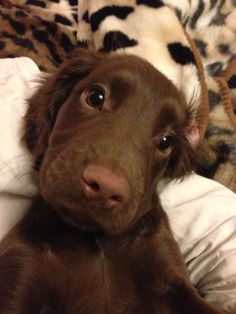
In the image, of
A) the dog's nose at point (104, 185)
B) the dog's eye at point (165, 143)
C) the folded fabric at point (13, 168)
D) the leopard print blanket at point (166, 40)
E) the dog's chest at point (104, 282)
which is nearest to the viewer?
the dog's nose at point (104, 185)

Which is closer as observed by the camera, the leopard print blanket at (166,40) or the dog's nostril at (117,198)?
the dog's nostril at (117,198)

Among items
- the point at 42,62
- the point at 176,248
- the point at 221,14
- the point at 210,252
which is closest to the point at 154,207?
the point at 176,248

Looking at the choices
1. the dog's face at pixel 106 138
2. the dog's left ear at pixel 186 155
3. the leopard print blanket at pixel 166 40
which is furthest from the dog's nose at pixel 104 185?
the leopard print blanket at pixel 166 40

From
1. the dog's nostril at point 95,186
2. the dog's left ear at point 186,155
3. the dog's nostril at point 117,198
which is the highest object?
the dog's nostril at point 95,186

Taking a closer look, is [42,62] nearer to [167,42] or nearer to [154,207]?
[167,42]

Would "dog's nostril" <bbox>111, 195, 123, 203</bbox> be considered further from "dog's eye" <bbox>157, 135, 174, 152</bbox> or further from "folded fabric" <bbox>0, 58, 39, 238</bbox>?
"folded fabric" <bbox>0, 58, 39, 238</bbox>

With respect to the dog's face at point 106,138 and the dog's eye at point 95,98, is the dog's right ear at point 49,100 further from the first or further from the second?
the dog's eye at point 95,98

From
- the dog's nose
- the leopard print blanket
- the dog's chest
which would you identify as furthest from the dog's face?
the leopard print blanket

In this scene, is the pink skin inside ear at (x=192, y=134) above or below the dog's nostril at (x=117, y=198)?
below

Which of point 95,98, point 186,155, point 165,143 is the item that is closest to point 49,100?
point 95,98
